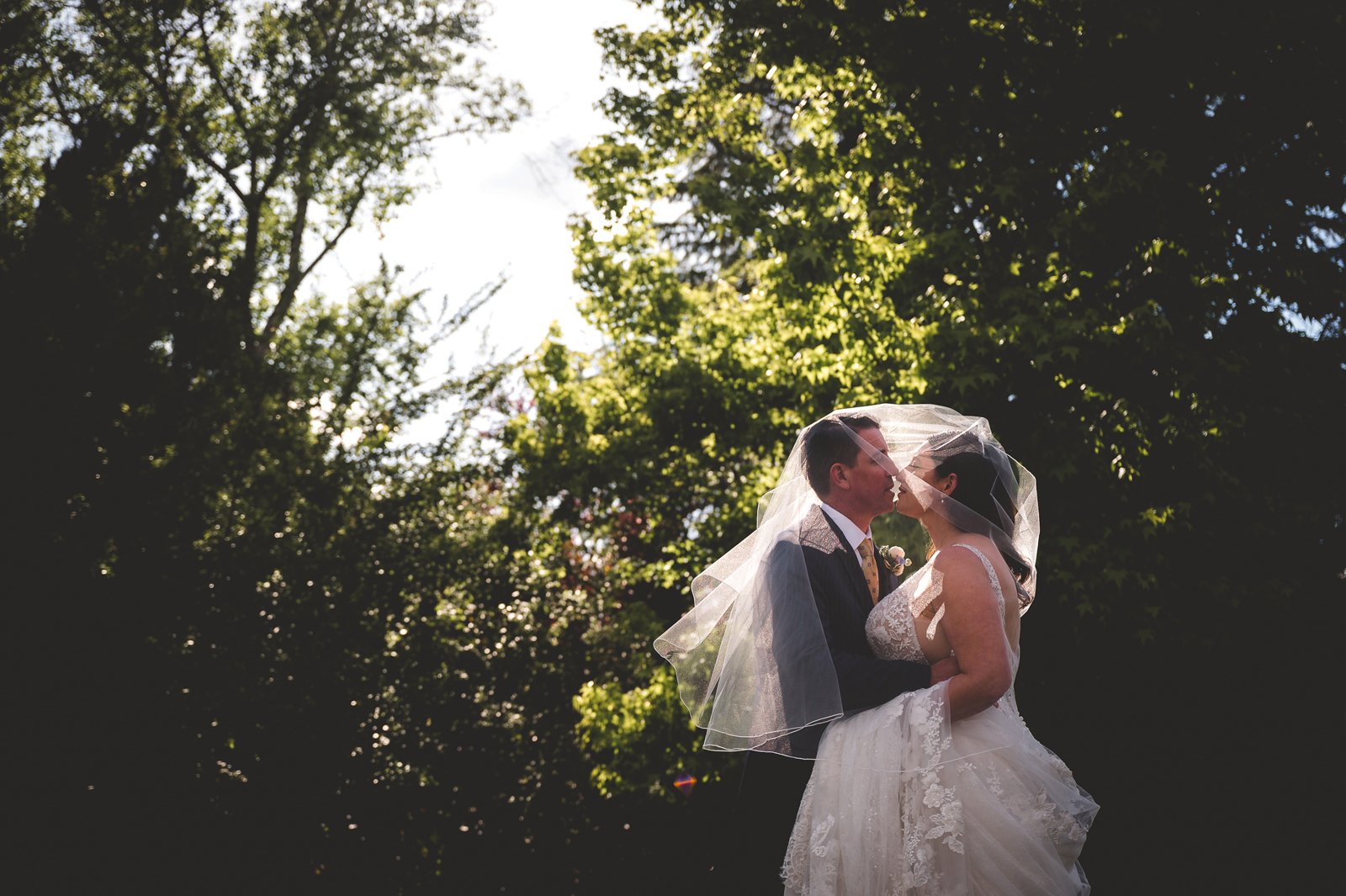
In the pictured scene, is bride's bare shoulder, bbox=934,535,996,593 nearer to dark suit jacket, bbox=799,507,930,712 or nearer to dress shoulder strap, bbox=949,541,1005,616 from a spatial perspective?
dress shoulder strap, bbox=949,541,1005,616

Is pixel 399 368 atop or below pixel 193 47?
below

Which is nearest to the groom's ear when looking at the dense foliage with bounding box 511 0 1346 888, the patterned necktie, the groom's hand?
the patterned necktie

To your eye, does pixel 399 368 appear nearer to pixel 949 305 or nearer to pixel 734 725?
pixel 949 305

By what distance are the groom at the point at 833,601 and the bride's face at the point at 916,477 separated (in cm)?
5

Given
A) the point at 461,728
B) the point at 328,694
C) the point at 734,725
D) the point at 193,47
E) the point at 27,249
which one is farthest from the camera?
the point at 193,47

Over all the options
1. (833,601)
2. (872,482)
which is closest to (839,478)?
(872,482)

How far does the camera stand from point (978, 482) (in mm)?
2754

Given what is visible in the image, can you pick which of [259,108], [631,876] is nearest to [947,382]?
[631,876]

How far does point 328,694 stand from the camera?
262 inches

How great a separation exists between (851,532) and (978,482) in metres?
0.49

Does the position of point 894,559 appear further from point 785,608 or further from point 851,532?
point 785,608

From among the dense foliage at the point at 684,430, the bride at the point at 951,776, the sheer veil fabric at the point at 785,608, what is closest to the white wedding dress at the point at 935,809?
the bride at the point at 951,776

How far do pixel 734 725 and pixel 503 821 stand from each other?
6440 millimetres

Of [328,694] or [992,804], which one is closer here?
[992,804]
